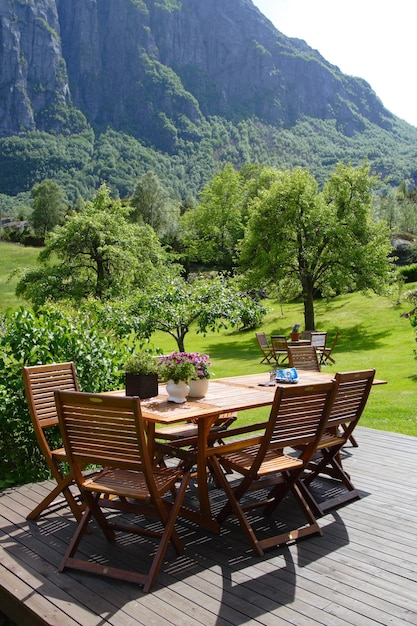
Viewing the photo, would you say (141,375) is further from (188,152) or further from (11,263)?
(188,152)

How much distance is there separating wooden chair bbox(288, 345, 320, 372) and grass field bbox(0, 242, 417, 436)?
4.94ft

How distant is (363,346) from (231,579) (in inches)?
662

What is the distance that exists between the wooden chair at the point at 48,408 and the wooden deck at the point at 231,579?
0.20 meters

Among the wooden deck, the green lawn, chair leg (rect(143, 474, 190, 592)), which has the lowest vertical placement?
the green lawn

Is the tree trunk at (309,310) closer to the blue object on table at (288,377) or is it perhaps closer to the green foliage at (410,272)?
the green foliage at (410,272)

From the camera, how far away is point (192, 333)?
87.5 feet

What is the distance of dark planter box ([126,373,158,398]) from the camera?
13.9 ft

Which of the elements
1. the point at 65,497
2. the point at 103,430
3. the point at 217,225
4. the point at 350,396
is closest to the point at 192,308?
the point at 350,396

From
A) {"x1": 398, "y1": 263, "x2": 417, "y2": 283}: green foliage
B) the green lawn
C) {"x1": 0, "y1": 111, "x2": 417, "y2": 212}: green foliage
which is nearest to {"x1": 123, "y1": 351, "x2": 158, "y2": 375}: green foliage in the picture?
the green lawn

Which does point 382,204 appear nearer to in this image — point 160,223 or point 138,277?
point 160,223

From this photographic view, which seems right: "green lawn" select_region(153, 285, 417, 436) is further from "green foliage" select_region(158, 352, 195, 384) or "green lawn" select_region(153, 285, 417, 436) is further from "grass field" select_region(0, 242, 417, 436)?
"green foliage" select_region(158, 352, 195, 384)

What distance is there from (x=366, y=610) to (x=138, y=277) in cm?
2006

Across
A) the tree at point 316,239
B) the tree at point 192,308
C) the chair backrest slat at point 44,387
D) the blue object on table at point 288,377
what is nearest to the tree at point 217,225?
the tree at point 316,239

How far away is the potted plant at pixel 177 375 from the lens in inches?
163
